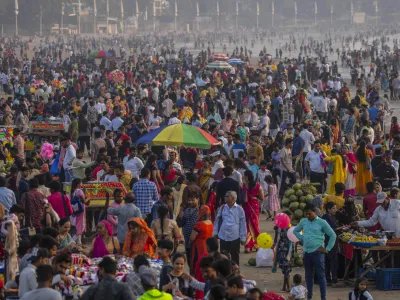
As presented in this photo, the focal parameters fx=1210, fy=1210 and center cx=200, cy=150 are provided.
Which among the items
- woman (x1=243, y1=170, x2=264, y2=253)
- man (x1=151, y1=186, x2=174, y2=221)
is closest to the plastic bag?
woman (x1=243, y1=170, x2=264, y2=253)

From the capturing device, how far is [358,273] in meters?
13.5

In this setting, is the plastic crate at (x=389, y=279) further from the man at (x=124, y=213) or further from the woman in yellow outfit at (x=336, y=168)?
the woman in yellow outfit at (x=336, y=168)

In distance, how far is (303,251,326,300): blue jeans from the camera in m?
12.4

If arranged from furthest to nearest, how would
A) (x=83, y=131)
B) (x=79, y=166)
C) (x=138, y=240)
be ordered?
(x=83, y=131) < (x=79, y=166) < (x=138, y=240)

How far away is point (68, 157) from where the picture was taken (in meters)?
17.2

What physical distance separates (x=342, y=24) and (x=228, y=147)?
139 m

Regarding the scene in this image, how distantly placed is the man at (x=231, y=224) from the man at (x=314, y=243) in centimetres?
72

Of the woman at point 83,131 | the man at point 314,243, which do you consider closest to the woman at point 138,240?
the man at point 314,243

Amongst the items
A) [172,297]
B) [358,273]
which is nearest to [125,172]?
[358,273]

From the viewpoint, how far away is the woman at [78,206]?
14523 millimetres

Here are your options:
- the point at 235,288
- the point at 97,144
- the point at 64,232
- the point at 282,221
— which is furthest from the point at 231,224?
the point at 97,144

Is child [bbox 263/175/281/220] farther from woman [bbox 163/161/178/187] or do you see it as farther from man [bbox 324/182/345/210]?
man [bbox 324/182/345/210]

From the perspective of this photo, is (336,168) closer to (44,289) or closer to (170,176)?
(170,176)

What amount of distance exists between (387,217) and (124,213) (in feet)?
9.64
